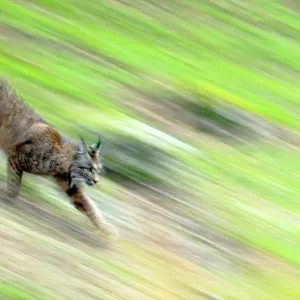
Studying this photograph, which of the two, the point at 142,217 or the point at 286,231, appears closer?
the point at 142,217

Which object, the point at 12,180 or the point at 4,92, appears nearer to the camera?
the point at 12,180

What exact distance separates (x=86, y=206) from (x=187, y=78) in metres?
6.27

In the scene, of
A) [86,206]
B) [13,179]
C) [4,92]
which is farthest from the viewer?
[4,92]

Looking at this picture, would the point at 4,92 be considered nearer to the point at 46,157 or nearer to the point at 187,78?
the point at 46,157

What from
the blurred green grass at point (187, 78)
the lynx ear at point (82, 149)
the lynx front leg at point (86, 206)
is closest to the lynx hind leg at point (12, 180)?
the lynx front leg at point (86, 206)

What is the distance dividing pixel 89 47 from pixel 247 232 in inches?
202

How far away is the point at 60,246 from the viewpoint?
9812 millimetres

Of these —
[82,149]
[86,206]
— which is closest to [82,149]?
[82,149]

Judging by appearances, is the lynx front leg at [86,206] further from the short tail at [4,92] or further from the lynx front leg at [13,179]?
the short tail at [4,92]

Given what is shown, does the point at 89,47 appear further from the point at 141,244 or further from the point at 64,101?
the point at 141,244

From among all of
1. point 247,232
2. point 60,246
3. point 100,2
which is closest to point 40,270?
point 60,246

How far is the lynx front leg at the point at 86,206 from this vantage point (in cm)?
1060

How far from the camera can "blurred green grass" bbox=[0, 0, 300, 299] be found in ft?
42.3

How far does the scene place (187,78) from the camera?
1664 centimetres
